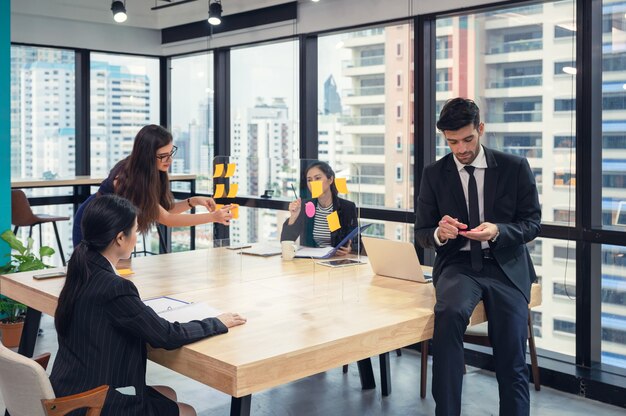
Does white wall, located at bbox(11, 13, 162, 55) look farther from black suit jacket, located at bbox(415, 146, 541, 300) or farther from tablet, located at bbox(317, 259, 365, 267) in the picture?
black suit jacket, located at bbox(415, 146, 541, 300)

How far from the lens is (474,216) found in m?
3.13

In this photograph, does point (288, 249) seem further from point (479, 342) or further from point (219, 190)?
point (479, 342)

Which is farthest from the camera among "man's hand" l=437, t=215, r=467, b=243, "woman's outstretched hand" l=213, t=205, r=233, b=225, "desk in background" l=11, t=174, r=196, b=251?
"desk in background" l=11, t=174, r=196, b=251

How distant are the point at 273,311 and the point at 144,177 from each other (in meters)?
1.22

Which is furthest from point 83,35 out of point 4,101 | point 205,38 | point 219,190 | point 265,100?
point 219,190

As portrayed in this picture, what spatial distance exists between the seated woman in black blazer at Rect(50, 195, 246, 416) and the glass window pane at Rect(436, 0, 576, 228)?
104 inches

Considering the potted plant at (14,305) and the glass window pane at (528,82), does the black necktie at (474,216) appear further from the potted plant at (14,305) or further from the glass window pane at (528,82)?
the potted plant at (14,305)

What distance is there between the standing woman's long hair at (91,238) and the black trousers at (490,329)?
123cm

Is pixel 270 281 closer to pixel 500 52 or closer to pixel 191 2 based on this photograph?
pixel 500 52

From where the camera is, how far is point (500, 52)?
4.54m

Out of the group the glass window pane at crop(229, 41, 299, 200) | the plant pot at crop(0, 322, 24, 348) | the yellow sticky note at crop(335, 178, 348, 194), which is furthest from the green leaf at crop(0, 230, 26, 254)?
the yellow sticky note at crop(335, 178, 348, 194)

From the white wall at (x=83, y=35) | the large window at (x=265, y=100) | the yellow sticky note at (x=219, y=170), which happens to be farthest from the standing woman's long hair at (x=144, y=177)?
the white wall at (x=83, y=35)

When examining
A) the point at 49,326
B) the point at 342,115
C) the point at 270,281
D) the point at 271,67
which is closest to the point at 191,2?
the point at 271,67

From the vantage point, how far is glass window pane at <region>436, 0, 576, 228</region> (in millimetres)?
4207
